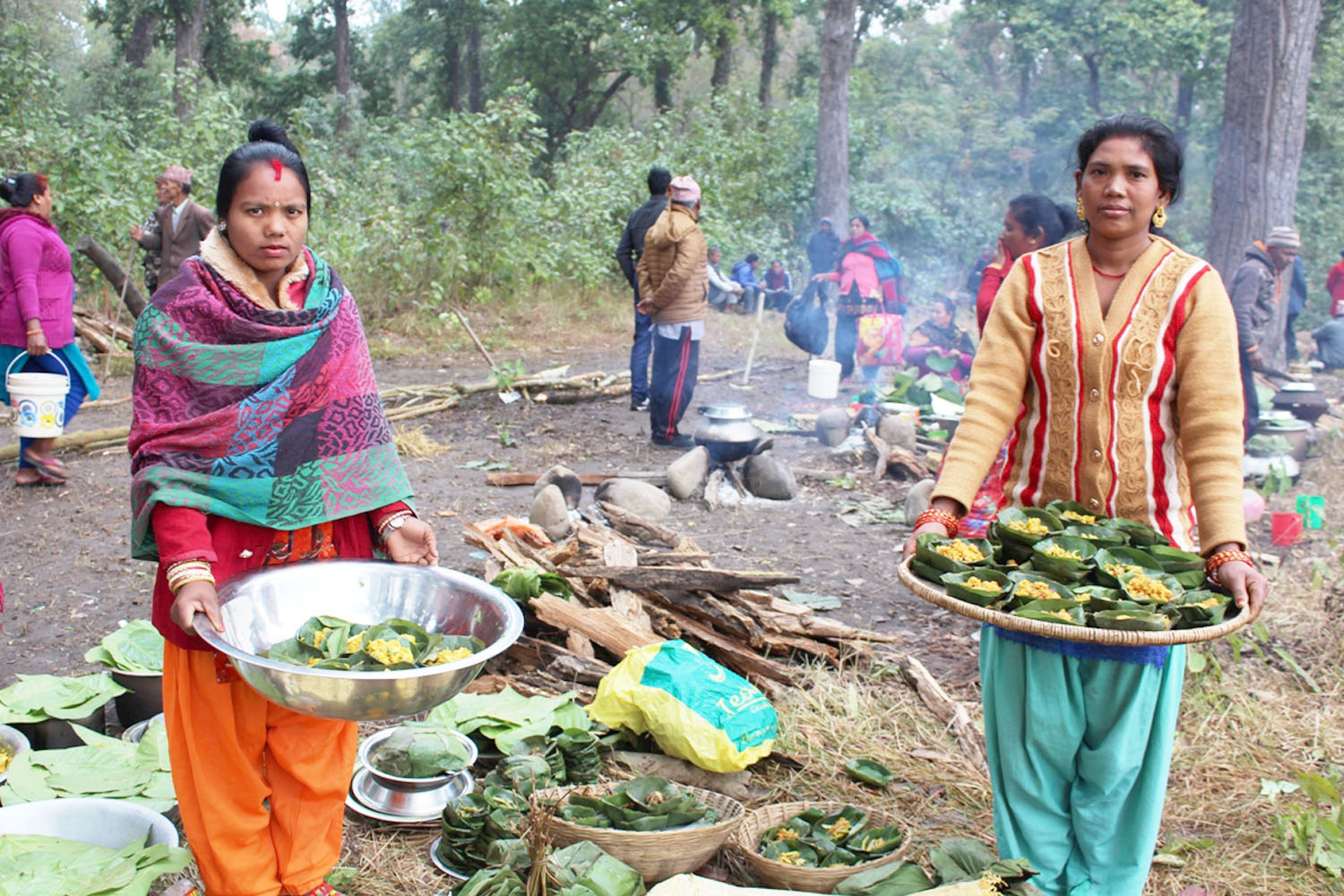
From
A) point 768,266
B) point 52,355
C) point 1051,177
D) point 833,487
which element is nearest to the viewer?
point 52,355

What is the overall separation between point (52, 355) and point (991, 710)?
626 centimetres

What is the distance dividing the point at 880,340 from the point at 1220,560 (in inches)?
357

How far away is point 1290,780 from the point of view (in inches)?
140

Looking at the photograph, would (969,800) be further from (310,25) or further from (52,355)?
(310,25)

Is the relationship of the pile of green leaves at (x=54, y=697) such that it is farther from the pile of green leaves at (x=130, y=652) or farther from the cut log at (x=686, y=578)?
the cut log at (x=686, y=578)

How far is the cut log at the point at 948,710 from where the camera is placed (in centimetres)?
363

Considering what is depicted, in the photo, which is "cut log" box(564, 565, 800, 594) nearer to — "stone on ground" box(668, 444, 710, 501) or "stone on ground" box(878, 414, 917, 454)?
"stone on ground" box(668, 444, 710, 501)

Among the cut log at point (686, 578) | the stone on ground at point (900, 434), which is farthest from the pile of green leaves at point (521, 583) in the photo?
the stone on ground at point (900, 434)

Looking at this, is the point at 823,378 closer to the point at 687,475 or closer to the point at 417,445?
the point at 687,475

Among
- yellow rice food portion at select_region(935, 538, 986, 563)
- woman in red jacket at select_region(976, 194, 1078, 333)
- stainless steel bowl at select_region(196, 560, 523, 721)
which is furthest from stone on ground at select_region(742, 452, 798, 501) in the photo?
stainless steel bowl at select_region(196, 560, 523, 721)

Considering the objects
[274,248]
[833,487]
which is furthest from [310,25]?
[274,248]

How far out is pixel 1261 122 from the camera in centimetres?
941

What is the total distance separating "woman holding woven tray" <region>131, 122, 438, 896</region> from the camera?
7.24 feet

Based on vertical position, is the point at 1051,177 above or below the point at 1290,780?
above
